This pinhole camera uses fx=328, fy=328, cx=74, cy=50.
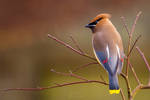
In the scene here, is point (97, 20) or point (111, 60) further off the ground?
point (97, 20)

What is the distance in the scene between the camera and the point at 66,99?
300 centimetres

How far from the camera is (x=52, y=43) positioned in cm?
303

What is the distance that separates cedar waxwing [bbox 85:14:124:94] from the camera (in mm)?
864

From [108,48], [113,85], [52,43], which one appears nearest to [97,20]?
[108,48]

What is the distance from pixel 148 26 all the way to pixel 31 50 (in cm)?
112

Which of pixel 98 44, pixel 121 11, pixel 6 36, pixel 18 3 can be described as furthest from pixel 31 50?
pixel 98 44

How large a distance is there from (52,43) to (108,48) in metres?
2.11

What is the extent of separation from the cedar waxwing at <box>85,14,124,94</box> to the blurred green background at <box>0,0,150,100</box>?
1735 mm

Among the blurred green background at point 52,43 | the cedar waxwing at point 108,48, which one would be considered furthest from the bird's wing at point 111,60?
the blurred green background at point 52,43

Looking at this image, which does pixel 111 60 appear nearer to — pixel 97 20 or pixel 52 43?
pixel 97 20

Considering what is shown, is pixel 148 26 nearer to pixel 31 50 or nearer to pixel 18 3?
pixel 31 50

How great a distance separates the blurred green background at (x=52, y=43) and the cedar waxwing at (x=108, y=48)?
1735 mm

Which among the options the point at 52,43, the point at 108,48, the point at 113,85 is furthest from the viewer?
the point at 52,43

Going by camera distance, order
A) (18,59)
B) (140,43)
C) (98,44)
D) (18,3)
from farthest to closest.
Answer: (18,3) < (18,59) < (140,43) < (98,44)
